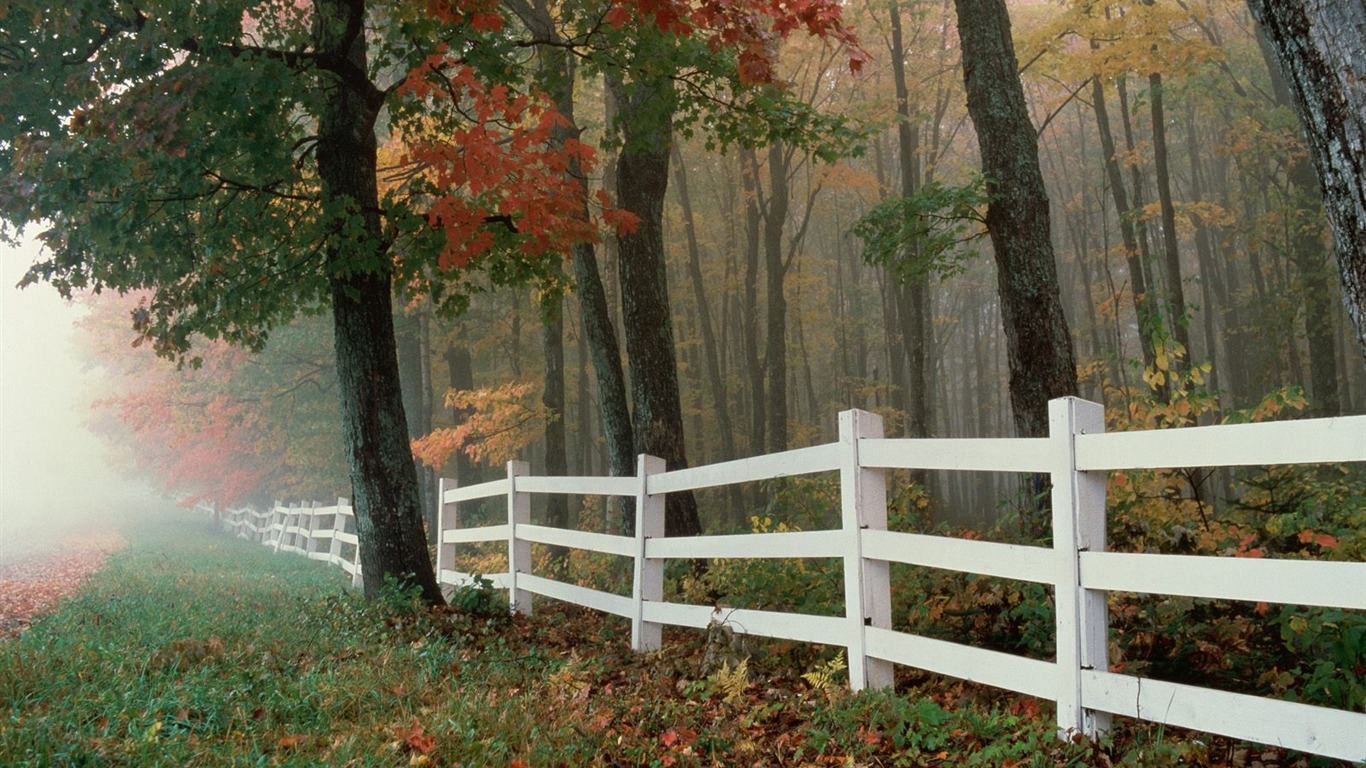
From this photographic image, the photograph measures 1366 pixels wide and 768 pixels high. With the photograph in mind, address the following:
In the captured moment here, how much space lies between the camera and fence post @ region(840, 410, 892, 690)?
5148 mm

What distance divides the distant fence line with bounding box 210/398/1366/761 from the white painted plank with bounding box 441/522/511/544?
3.54 metres

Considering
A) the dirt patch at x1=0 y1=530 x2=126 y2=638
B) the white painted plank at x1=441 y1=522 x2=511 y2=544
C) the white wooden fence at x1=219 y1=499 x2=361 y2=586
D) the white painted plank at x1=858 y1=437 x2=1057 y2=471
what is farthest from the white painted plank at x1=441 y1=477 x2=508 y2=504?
the white painted plank at x1=858 y1=437 x2=1057 y2=471

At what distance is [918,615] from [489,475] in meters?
26.8

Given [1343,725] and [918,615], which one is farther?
[918,615]

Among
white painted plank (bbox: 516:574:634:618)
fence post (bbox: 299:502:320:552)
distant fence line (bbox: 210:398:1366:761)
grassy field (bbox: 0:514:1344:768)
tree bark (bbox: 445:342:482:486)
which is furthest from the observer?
tree bark (bbox: 445:342:482:486)

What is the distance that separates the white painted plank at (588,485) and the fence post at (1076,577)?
3847 millimetres

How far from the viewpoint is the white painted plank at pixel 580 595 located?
7.64 metres

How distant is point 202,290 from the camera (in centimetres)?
955

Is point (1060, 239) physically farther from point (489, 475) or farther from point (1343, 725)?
point (1343, 725)

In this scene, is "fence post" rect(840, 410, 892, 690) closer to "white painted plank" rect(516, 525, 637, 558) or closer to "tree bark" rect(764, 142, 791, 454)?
"white painted plank" rect(516, 525, 637, 558)

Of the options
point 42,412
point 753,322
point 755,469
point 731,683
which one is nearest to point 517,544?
point 755,469

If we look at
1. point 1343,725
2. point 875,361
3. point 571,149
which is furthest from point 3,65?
point 875,361

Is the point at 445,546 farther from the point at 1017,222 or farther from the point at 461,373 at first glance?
the point at 461,373

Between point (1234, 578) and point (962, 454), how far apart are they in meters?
1.42
